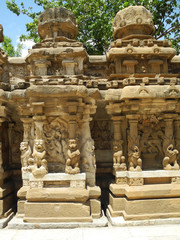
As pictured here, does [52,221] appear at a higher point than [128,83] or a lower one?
lower

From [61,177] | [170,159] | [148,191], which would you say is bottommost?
[148,191]

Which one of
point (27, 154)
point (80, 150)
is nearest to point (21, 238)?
point (27, 154)

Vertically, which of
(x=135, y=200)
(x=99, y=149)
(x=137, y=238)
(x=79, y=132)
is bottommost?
(x=137, y=238)

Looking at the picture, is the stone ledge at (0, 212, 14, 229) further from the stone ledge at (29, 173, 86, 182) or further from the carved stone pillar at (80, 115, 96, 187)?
the carved stone pillar at (80, 115, 96, 187)

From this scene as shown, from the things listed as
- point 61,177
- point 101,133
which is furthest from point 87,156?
point 101,133

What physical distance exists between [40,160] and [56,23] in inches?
156

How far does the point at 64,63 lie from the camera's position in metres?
5.62

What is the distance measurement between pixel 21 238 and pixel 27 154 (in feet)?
6.05

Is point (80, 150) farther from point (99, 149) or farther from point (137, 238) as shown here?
point (137, 238)

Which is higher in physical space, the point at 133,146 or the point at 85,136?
the point at 85,136

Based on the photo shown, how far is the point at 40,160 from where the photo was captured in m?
4.73

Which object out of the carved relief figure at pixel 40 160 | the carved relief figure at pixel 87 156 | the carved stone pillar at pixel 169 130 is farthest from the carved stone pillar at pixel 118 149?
the carved relief figure at pixel 40 160

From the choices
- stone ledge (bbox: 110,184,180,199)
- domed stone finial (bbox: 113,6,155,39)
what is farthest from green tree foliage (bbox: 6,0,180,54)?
stone ledge (bbox: 110,184,180,199)

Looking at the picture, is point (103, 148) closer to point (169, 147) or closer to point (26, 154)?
point (169, 147)
